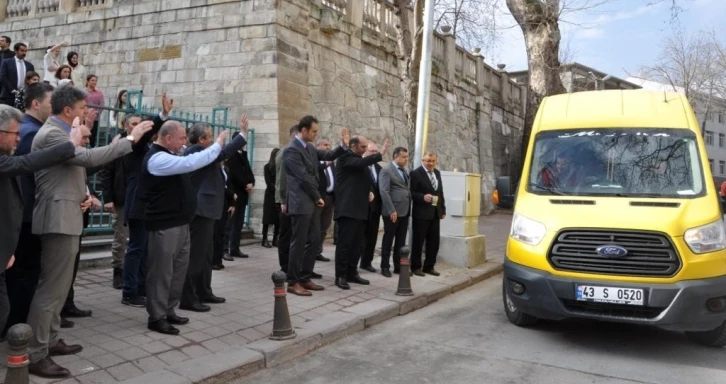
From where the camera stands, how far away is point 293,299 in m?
6.18

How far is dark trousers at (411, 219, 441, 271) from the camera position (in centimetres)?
802

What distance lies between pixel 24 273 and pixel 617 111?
233 inches

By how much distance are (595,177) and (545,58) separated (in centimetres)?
1102

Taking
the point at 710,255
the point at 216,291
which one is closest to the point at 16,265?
the point at 216,291

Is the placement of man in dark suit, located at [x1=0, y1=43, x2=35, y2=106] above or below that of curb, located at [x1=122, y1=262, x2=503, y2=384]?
above

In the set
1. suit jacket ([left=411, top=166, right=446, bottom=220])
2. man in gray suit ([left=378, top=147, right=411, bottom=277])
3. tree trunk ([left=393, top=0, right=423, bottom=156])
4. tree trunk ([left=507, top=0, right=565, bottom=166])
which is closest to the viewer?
man in gray suit ([left=378, top=147, right=411, bottom=277])

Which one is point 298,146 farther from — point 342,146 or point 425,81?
point 425,81

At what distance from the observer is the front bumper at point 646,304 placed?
4.59 metres

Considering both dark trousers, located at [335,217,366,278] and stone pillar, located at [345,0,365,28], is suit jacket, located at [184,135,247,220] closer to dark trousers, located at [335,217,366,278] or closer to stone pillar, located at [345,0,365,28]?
dark trousers, located at [335,217,366,278]

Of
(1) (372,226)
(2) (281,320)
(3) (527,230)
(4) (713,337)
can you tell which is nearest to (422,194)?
(1) (372,226)

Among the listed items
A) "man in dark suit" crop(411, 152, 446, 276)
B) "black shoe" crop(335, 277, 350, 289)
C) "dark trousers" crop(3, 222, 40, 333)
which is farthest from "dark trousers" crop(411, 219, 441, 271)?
"dark trousers" crop(3, 222, 40, 333)

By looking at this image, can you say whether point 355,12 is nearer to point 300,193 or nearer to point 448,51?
point 448,51

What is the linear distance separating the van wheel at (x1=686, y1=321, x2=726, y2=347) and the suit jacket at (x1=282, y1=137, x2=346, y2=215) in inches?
163

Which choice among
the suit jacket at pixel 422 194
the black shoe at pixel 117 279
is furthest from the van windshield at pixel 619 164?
the black shoe at pixel 117 279
